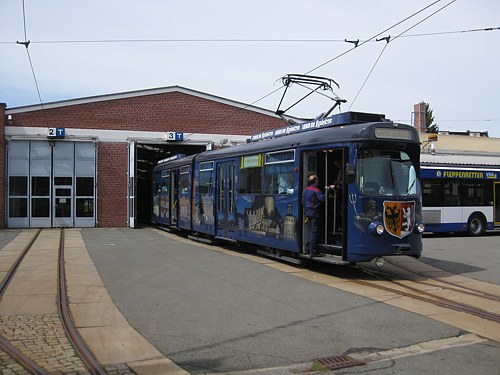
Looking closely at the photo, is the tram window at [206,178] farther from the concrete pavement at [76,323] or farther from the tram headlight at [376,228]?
the tram headlight at [376,228]

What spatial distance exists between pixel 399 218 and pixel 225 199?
6.25 meters

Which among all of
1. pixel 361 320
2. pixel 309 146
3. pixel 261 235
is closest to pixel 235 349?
pixel 361 320

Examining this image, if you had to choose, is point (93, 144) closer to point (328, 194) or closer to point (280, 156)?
point (280, 156)

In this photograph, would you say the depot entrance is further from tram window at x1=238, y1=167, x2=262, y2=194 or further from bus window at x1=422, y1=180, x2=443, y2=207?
bus window at x1=422, y1=180, x2=443, y2=207

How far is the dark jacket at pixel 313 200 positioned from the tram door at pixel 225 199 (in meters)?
4.19

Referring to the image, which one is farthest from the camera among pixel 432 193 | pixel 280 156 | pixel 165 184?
pixel 165 184

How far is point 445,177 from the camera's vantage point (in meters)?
21.5

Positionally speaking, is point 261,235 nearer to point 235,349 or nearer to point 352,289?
point 352,289

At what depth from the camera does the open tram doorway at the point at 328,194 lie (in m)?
10.7

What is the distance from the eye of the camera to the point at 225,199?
49.9 feet

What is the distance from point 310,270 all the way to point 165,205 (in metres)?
13.0

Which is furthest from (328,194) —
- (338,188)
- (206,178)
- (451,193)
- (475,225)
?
(475,225)

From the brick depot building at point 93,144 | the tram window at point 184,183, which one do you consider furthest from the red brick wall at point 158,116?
the tram window at point 184,183

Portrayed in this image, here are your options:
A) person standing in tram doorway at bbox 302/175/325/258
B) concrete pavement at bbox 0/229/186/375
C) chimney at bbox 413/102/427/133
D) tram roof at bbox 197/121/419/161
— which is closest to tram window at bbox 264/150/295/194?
tram roof at bbox 197/121/419/161
